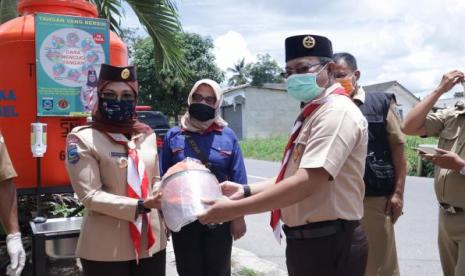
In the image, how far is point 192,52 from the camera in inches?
1046

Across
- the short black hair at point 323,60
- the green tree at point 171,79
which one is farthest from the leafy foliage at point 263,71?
the short black hair at point 323,60

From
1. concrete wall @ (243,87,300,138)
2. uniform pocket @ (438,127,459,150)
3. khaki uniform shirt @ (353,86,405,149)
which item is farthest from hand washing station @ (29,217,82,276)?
concrete wall @ (243,87,300,138)

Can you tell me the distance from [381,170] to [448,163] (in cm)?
60

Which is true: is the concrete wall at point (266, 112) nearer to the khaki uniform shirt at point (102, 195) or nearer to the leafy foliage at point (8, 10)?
the leafy foliage at point (8, 10)

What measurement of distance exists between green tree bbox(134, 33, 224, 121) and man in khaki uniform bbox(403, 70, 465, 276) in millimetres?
21167

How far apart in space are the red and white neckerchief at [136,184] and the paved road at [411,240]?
3.09 meters

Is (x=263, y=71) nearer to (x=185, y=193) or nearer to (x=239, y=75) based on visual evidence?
(x=239, y=75)

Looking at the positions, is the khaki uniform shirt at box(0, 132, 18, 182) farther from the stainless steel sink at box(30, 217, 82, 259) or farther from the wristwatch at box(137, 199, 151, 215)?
the wristwatch at box(137, 199, 151, 215)

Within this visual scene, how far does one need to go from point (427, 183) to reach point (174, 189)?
36.3ft

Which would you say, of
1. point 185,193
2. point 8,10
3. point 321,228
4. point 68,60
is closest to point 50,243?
point 185,193

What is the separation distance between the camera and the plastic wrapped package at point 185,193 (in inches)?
95.5

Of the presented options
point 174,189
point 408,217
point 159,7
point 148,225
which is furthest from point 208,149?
point 408,217

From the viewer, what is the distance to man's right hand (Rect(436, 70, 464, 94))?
11.8 ft

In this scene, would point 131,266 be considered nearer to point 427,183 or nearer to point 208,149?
point 208,149
